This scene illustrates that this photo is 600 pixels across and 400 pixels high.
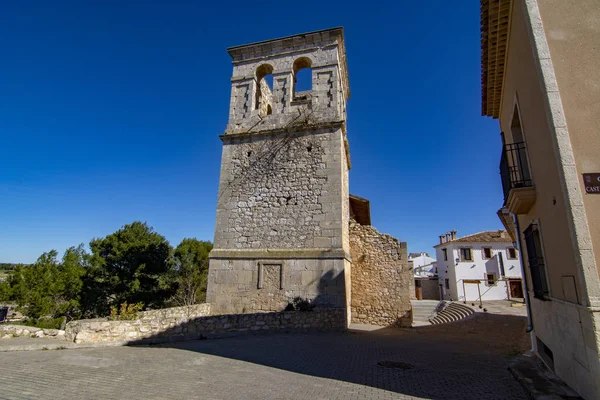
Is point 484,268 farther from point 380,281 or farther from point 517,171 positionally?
point 517,171

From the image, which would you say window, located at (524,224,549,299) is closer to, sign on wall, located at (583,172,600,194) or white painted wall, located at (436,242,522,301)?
sign on wall, located at (583,172,600,194)

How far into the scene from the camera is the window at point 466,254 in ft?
94.0

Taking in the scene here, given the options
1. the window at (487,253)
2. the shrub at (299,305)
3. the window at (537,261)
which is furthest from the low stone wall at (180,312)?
the window at (487,253)

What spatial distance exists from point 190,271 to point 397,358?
18.5 meters

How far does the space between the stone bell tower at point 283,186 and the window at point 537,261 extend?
5.11 metres

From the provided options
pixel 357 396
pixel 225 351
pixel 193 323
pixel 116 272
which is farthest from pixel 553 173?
pixel 116 272

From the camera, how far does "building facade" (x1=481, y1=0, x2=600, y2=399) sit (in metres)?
3.30

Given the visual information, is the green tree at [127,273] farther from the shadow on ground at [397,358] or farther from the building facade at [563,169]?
the building facade at [563,169]

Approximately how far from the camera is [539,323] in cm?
563

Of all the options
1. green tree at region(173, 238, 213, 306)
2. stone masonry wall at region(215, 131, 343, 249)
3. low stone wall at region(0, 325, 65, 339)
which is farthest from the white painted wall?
low stone wall at region(0, 325, 65, 339)

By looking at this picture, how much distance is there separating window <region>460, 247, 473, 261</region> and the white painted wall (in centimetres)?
25

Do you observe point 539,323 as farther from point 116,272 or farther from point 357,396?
point 116,272

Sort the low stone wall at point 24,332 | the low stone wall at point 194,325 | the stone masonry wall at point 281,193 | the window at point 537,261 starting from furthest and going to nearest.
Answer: the stone masonry wall at point 281,193, the low stone wall at point 24,332, the low stone wall at point 194,325, the window at point 537,261

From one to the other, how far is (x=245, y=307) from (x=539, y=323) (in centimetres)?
771
